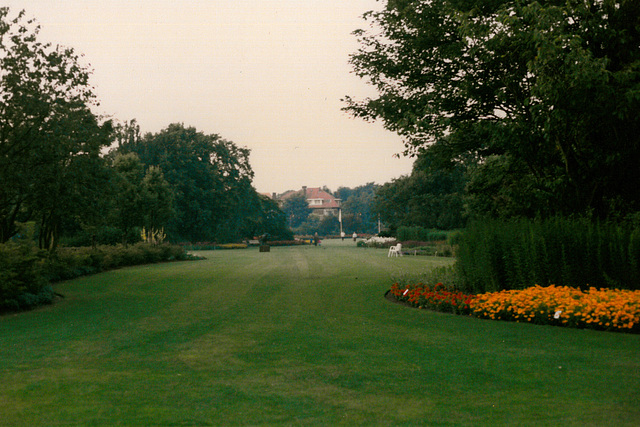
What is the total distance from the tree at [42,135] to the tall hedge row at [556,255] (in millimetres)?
12666

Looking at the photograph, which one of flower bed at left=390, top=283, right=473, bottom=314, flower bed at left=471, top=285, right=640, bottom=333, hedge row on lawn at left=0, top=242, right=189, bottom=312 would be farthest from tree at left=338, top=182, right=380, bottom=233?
flower bed at left=471, top=285, right=640, bottom=333

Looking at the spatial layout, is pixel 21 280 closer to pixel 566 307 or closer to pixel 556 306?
pixel 556 306

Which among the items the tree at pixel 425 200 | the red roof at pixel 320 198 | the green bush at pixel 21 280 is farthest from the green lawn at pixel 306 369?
the red roof at pixel 320 198

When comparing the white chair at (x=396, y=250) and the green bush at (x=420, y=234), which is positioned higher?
the green bush at (x=420, y=234)

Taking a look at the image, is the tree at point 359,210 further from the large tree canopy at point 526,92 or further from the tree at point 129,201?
the large tree canopy at point 526,92

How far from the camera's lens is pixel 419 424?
17.9 feet

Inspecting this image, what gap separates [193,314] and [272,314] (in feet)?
5.88

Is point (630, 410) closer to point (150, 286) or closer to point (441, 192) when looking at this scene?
point (150, 286)

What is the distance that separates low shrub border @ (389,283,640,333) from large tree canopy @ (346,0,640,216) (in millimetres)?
4228

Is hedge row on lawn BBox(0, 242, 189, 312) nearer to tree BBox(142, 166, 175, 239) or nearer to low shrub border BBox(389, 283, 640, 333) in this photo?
low shrub border BBox(389, 283, 640, 333)

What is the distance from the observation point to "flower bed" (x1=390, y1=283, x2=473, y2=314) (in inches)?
509

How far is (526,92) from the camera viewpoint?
1748cm

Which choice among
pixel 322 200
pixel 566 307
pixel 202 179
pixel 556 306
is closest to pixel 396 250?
pixel 556 306

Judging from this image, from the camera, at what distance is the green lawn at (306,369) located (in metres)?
5.81
